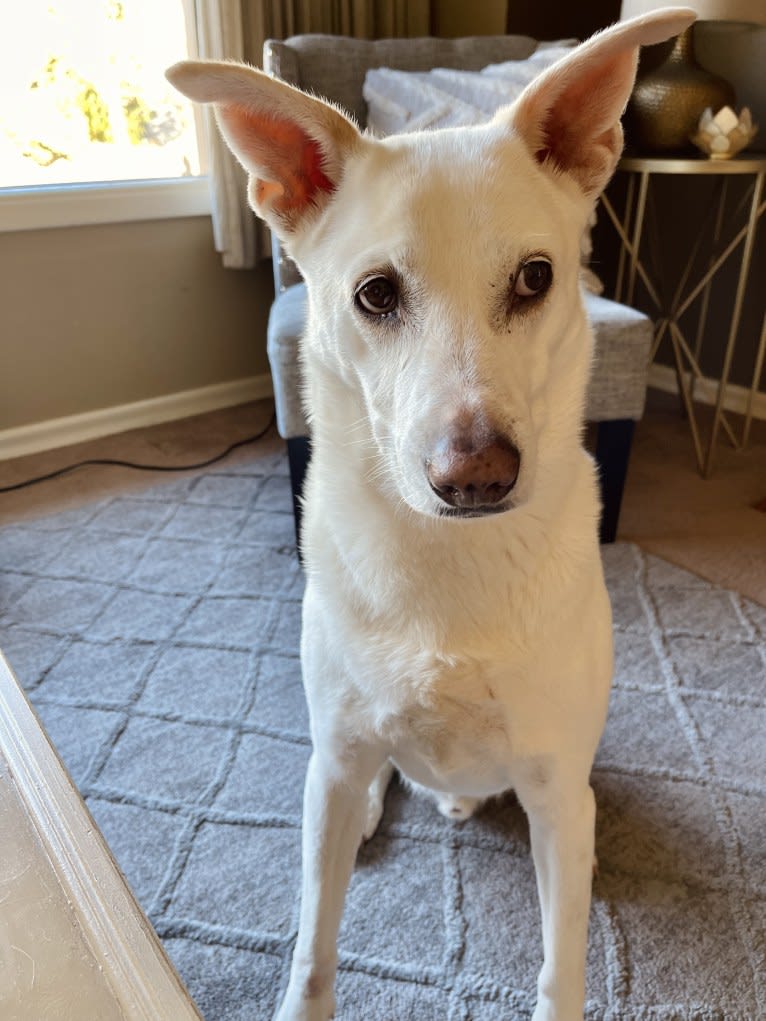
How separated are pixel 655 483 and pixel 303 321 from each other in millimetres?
1363

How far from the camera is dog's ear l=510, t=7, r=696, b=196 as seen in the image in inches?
29.2

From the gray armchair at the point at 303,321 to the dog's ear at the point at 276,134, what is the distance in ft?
3.04

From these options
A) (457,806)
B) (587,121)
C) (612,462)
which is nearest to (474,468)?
(587,121)

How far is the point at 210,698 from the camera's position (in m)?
1.60

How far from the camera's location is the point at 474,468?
0.67 meters

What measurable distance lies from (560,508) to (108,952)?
2.05ft

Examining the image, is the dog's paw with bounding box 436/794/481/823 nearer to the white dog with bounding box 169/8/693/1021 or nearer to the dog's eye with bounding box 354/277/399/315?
the white dog with bounding box 169/8/693/1021

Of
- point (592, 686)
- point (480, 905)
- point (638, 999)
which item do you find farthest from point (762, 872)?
point (592, 686)

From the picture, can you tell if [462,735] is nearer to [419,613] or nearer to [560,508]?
[419,613]


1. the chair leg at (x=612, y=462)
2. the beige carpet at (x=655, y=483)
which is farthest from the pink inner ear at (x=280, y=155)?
the beige carpet at (x=655, y=483)

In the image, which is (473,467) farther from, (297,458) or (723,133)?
(723,133)

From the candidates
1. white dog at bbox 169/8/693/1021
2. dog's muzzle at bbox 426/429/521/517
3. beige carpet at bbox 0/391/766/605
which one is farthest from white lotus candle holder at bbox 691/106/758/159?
dog's muzzle at bbox 426/429/521/517

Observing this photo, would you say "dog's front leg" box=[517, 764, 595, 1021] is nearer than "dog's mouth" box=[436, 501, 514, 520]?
No

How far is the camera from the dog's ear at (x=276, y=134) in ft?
2.44
